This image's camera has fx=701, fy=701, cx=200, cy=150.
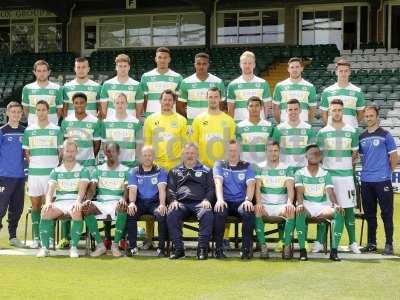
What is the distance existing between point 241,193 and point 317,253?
3.87ft

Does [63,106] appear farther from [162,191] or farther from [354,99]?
[354,99]

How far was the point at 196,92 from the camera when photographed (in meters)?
9.24

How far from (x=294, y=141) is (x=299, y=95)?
77cm

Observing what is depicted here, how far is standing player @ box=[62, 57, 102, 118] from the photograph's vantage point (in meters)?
9.33

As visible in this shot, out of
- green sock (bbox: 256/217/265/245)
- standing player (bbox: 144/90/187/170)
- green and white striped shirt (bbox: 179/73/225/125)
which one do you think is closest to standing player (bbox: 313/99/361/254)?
green sock (bbox: 256/217/265/245)

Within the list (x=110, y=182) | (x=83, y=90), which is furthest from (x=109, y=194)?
(x=83, y=90)

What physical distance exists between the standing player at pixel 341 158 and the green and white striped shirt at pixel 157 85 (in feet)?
6.95

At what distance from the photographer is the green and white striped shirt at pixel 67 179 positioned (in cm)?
→ 854

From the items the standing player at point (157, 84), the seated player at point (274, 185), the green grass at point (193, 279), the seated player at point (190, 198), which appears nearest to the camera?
the green grass at point (193, 279)

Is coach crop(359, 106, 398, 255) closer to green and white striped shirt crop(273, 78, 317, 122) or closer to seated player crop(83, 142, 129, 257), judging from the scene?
green and white striped shirt crop(273, 78, 317, 122)

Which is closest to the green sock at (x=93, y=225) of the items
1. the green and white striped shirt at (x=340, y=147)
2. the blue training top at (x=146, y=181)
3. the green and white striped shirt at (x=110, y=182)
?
the green and white striped shirt at (x=110, y=182)

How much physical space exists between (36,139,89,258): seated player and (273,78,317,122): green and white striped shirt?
8.85ft

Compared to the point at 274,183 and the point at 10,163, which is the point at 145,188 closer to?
the point at 274,183

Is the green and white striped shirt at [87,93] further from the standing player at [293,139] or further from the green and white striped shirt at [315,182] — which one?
the green and white striped shirt at [315,182]
